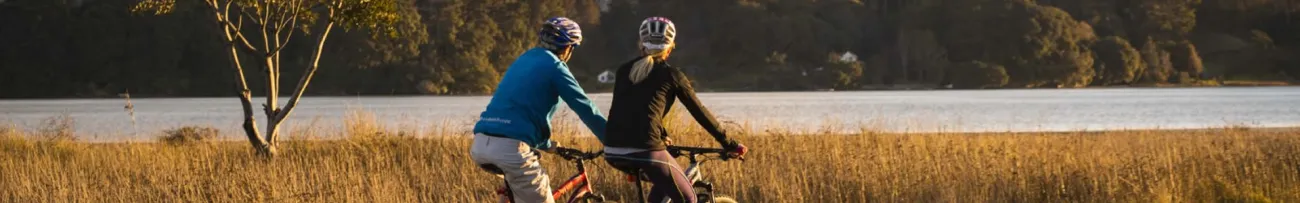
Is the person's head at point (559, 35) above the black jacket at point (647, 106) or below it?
above

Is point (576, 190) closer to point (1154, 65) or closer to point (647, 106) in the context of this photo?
point (647, 106)

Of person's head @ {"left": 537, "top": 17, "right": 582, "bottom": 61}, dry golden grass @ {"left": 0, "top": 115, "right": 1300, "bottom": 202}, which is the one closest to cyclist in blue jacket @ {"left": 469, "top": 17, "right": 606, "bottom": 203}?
person's head @ {"left": 537, "top": 17, "right": 582, "bottom": 61}

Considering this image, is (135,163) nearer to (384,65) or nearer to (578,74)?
(384,65)

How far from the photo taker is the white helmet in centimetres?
757

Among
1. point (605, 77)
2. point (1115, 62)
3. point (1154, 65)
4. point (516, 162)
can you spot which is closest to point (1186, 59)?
point (1154, 65)

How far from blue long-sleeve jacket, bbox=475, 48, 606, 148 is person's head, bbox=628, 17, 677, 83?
27 cm

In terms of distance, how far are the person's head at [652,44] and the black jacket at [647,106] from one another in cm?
5

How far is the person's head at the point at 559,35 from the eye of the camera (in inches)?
302

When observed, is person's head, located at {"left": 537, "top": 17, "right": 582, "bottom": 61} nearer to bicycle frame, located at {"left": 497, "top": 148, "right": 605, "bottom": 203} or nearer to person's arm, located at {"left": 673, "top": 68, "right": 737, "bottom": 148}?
person's arm, located at {"left": 673, "top": 68, "right": 737, "bottom": 148}

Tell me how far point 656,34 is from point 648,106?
0.32 meters

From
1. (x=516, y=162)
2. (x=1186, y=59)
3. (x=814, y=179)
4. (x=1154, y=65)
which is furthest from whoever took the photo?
(x=1186, y=59)

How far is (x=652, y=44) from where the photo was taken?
24.9ft

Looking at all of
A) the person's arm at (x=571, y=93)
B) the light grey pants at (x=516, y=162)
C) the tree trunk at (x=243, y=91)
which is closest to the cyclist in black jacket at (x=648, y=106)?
the person's arm at (x=571, y=93)

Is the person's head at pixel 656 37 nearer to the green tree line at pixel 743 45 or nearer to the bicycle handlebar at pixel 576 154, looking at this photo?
the bicycle handlebar at pixel 576 154
